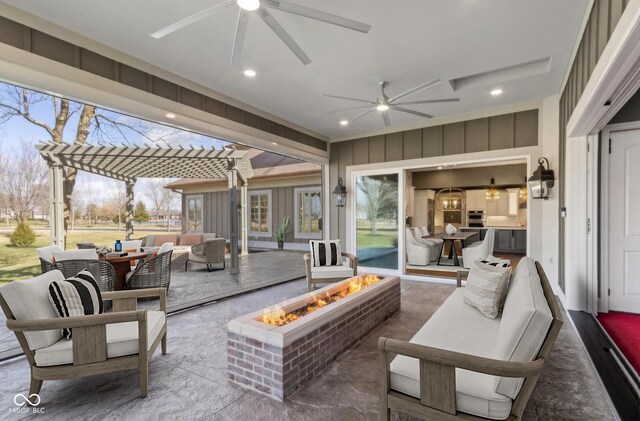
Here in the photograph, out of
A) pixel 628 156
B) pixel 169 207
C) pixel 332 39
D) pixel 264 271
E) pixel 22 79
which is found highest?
pixel 332 39

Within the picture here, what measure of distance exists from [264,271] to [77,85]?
490 cm

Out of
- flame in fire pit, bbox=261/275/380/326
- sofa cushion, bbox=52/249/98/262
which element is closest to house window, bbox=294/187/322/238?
flame in fire pit, bbox=261/275/380/326

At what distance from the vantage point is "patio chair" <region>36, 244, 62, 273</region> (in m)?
3.54

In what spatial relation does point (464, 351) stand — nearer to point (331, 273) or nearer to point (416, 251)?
point (331, 273)

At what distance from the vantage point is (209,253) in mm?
6664

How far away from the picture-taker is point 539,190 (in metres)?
4.59

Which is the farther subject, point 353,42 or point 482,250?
point 482,250

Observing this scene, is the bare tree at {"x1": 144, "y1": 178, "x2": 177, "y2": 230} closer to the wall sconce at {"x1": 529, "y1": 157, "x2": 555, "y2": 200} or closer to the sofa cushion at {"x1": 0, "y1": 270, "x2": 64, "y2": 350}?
the sofa cushion at {"x1": 0, "y1": 270, "x2": 64, "y2": 350}

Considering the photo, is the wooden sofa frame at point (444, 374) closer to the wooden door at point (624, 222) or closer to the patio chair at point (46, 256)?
the wooden door at point (624, 222)

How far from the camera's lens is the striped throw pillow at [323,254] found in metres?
5.23

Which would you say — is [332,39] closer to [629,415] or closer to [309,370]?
[309,370]

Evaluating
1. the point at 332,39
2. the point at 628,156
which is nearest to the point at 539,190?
the point at 628,156

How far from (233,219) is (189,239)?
3098mm

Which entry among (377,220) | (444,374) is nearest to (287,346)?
(444,374)
